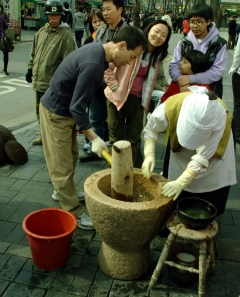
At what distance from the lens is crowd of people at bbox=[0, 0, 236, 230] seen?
245 centimetres

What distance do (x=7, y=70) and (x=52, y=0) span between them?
23.1 feet

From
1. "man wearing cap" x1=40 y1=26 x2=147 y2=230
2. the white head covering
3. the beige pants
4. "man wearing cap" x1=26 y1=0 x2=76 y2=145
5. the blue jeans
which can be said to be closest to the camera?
the white head covering

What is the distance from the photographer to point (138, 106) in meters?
3.70

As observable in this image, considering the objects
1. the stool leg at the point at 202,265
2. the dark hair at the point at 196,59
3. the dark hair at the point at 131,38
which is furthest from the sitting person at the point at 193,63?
the stool leg at the point at 202,265

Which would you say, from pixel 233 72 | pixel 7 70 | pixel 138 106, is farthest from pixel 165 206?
pixel 7 70

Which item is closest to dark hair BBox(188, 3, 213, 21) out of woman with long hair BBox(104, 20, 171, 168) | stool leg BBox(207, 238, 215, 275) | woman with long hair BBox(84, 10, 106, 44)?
woman with long hair BBox(104, 20, 171, 168)

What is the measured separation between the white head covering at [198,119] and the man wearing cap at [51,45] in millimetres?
2269

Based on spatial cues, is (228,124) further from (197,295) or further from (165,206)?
(197,295)

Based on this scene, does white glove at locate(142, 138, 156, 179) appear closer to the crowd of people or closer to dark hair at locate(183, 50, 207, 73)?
the crowd of people

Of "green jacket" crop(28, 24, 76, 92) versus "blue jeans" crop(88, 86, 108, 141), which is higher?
"green jacket" crop(28, 24, 76, 92)

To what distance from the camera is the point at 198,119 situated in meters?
2.28

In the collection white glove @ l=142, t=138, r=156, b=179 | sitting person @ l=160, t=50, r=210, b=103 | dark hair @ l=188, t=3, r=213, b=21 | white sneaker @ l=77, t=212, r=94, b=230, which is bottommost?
white sneaker @ l=77, t=212, r=94, b=230

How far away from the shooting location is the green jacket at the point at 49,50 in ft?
13.9

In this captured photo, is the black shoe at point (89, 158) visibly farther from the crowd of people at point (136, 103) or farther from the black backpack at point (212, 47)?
the black backpack at point (212, 47)
